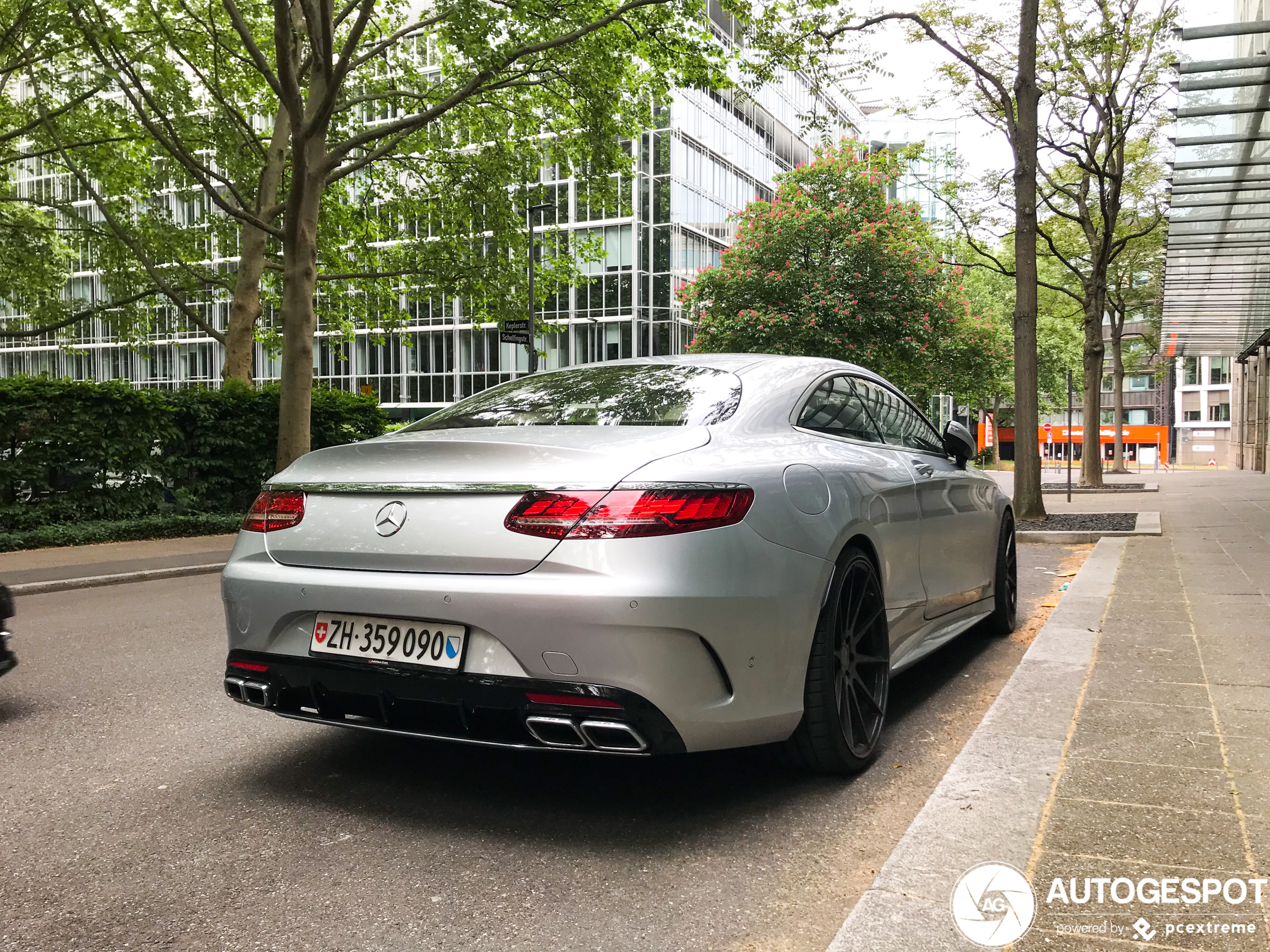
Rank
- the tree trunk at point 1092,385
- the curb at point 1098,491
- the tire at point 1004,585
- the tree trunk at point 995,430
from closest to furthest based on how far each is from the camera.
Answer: the tire at point 1004,585
the tree trunk at point 1092,385
the curb at point 1098,491
the tree trunk at point 995,430

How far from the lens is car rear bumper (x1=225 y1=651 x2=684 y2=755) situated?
287cm

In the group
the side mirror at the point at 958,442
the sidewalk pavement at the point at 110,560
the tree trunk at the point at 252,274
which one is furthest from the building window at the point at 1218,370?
the side mirror at the point at 958,442

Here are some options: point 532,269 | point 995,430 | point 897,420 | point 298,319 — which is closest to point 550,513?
point 897,420

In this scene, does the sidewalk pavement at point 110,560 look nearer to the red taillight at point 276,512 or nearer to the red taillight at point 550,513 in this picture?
the red taillight at point 276,512

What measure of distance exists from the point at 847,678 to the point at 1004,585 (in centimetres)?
301

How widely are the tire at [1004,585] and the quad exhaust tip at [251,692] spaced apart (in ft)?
13.4

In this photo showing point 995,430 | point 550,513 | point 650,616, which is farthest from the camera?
point 995,430

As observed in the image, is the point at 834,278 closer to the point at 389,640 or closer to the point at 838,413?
the point at 838,413

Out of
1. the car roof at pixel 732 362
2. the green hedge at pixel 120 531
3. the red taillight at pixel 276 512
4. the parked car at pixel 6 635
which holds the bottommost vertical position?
the green hedge at pixel 120 531

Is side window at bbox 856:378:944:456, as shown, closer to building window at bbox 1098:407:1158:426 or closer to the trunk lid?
the trunk lid

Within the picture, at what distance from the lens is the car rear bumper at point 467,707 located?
287 centimetres

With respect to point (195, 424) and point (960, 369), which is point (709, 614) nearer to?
point (195, 424)

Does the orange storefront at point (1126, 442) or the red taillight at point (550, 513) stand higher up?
the red taillight at point (550, 513)

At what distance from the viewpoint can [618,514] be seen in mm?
2916
